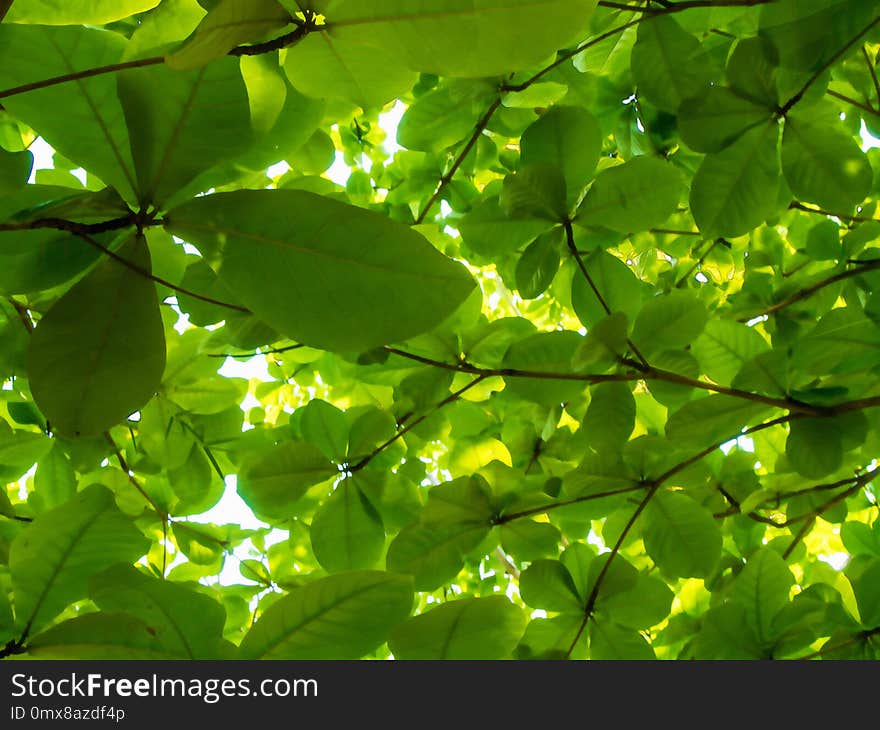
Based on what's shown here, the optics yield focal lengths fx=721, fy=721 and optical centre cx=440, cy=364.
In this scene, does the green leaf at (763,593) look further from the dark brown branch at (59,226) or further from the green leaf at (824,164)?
the dark brown branch at (59,226)

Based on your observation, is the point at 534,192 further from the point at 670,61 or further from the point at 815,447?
the point at 815,447

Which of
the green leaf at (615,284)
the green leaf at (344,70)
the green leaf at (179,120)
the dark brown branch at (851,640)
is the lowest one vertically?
the dark brown branch at (851,640)

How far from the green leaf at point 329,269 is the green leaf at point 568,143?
1.54 ft

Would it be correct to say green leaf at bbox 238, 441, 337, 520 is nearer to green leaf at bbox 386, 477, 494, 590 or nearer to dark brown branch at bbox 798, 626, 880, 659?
green leaf at bbox 386, 477, 494, 590

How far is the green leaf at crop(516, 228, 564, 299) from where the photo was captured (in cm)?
105

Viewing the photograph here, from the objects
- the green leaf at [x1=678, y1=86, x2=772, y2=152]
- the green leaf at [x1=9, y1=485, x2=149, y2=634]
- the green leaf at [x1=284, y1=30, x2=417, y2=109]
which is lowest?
the green leaf at [x1=9, y1=485, x2=149, y2=634]

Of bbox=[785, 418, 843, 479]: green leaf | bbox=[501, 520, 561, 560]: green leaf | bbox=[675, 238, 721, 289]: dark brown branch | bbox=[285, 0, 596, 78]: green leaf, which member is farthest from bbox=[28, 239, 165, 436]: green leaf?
bbox=[675, 238, 721, 289]: dark brown branch

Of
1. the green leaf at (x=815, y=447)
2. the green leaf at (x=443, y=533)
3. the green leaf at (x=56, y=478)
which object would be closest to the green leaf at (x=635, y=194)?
the green leaf at (x=815, y=447)

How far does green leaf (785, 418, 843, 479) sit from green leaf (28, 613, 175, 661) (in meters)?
0.82

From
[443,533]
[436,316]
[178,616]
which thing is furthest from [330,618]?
[443,533]

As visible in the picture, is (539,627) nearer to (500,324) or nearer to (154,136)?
(500,324)

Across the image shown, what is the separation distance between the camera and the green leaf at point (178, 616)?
0.69 metres
